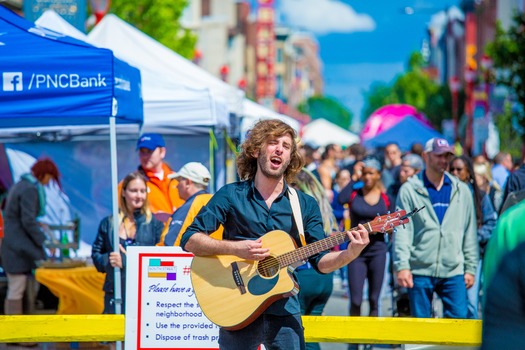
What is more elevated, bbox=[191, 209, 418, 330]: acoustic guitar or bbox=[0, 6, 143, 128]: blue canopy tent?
bbox=[0, 6, 143, 128]: blue canopy tent

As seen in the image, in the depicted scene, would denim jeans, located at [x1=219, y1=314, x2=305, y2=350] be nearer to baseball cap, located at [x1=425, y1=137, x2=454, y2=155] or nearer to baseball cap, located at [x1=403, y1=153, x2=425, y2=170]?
baseball cap, located at [x1=425, y1=137, x2=454, y2=155]

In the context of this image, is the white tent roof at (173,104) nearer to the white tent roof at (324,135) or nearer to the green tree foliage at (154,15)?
the green tree foliage at (154,15)

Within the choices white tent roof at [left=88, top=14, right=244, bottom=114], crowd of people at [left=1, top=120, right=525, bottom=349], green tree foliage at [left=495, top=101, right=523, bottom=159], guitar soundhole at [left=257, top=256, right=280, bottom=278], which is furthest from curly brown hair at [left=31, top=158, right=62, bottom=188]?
green tree foliage at [left=495, top=101, right=523, bottom=159]

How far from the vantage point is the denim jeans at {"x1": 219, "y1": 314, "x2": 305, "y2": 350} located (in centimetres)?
480

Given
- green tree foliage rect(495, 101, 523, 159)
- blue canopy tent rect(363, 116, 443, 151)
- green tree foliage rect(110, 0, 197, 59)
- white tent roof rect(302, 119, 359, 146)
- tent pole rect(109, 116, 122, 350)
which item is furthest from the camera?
white tent roof rect(302, 119, 359, 146)

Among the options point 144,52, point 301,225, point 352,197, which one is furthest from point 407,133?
point 301,225

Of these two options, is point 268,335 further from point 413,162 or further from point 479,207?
point 413,162

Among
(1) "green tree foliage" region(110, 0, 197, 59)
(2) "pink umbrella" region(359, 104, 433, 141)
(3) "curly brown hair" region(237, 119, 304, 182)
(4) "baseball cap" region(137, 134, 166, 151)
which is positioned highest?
(1) "green tree foliage" region(110, 0, 197, 59)

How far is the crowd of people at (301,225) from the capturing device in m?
4.82

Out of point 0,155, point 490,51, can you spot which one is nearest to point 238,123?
point 0,155

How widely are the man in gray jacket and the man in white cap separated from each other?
1.57m

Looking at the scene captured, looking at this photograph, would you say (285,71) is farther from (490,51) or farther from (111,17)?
(111,17)

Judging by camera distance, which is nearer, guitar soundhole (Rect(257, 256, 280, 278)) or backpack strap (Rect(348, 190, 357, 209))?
guitar soundhole (Rect(257, 256, 280, 278))

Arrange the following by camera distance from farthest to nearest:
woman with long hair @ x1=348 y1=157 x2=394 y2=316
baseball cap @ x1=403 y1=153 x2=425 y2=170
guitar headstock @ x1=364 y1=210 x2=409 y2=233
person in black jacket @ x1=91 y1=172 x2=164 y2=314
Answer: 1. baseball cap @ x1=403 y1=153 x2=425 y2=170
2. woman with long hair @ x1=348 y1=157 x2=394 y2=316
3. person in black jacket @ x1=91 y1=172 x2=164 y2=314
4. guitar headstock @ x1=364 y1=210 x2=409 y2=233
